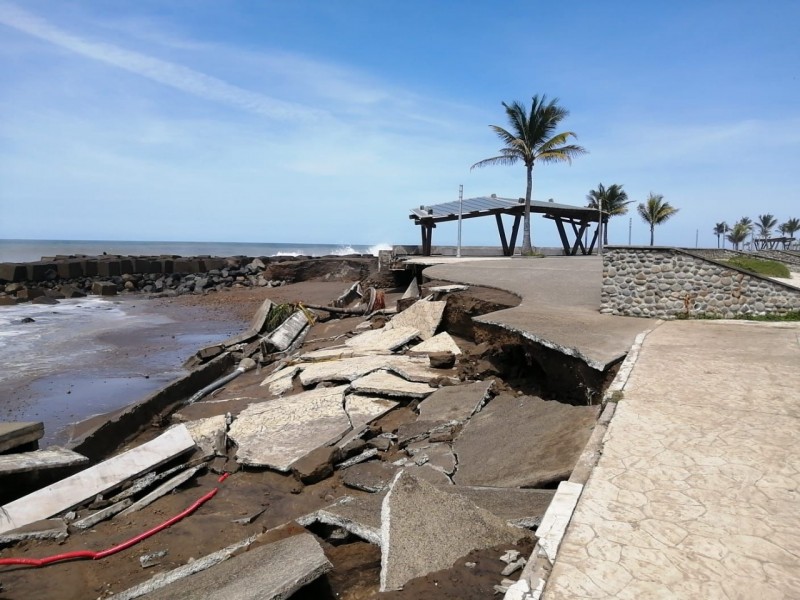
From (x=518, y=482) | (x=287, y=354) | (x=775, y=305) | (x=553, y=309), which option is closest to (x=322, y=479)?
(x=518, y=482)

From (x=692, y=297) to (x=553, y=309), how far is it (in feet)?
7.26

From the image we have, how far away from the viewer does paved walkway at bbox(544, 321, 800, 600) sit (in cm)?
248

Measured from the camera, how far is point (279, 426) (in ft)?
21.9

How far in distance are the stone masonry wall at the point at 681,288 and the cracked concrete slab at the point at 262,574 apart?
311 inches

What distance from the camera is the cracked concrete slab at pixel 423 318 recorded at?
35.9 ft

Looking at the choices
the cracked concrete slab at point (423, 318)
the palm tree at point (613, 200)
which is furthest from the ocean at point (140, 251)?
the cracked concrete slab at point (423, 318)

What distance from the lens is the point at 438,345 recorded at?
982cm

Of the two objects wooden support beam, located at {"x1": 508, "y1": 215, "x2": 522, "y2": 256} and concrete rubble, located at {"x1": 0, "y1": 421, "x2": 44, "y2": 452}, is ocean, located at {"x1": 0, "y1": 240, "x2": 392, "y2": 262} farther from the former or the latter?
concrete rubble, located at {"x1": 0, "y1": 421, "x2": 44, "y2": 452}

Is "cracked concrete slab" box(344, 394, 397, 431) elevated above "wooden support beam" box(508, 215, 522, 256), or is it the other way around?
"wooden support beam" box(508, 215, 522, 256)

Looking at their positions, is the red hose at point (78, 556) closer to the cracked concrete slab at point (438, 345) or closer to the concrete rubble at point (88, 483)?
the concrete rubble at point (88, 483)

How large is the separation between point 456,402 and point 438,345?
320 cm

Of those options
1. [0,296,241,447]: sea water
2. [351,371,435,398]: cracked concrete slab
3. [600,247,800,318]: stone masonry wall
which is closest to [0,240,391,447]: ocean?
[0,296,241,447]: sea water

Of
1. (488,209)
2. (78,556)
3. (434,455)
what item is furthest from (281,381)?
(488,209)

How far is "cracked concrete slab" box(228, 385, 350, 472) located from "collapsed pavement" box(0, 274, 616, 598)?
21 mm
